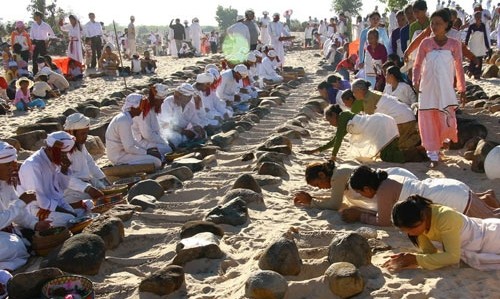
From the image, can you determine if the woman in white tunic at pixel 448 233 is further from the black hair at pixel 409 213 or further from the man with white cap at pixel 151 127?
the man with white cap at pixel 151 127

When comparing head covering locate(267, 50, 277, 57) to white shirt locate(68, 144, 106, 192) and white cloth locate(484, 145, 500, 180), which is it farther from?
white cloth locate(484, 145, 500, 180)

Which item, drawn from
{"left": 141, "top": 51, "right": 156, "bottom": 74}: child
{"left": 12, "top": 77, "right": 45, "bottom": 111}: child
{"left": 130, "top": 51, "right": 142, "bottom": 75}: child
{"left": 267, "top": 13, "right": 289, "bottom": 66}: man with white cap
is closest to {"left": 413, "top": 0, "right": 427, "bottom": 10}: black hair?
{"left": 12, "top": 77, "right": 45, "bottom": 111}: child

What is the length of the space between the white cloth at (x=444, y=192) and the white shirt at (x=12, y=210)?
8.79 feet

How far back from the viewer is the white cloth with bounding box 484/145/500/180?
518 cm

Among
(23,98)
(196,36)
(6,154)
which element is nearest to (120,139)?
(6,154)

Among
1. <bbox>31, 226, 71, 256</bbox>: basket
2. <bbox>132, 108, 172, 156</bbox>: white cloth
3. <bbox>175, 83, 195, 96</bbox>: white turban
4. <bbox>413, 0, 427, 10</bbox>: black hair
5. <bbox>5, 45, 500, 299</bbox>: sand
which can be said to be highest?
<bbox>413, 0, 427, 10</bbox>: black hair

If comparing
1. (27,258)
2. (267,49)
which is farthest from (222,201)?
Result: (267,49)

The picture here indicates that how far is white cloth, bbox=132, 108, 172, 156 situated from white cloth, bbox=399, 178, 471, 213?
4.03 metres

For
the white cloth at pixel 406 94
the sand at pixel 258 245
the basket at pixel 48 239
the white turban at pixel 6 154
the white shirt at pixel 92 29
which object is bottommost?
the sand at pixel 258 245

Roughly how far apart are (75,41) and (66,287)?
13.9 meters

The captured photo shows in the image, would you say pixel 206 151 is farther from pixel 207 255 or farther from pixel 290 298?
pixel 290 298

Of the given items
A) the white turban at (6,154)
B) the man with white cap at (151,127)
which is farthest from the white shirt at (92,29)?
the white turban at (6,154)

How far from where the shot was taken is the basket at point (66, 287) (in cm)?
323

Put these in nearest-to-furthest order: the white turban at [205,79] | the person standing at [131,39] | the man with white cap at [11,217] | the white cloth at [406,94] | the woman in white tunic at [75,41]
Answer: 1. the man with white cap at [11,217]
2. the white cloth at [406,94]
3. the white turban at [205,79]
4. the woman in white tunic at [75,41]
5. the person standing at [131,39]
